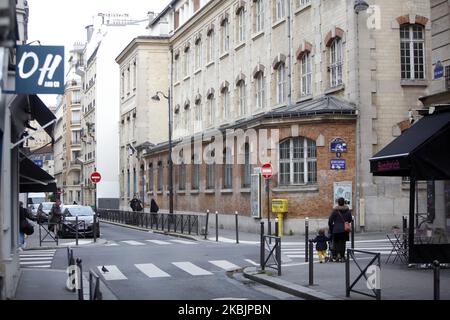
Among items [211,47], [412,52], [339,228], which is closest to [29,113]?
[339,228]

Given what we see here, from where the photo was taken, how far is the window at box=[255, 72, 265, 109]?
37469 millimetres

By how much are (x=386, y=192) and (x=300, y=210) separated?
3.55 metres

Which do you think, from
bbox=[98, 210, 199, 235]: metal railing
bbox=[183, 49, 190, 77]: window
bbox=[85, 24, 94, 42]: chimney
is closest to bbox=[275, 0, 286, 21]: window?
bbox=[98, 210, 199, 235]: metal railing

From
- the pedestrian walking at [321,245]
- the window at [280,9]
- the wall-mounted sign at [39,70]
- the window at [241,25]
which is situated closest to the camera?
the wall-mounted sign at [39,70]

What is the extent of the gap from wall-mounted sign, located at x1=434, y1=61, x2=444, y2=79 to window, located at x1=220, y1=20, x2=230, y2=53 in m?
25.0

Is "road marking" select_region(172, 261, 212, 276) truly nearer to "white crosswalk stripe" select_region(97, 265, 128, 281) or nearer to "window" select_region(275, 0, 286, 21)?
"white crosswalk stripe" select_region(97, 265, 128, 281)

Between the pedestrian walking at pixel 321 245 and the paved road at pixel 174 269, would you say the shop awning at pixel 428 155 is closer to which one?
the pedestrian walking at pixel 321 245

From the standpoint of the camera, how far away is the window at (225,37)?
139 ft

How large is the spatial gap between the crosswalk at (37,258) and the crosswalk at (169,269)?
2187mm

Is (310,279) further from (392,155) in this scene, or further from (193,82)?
(193,82)

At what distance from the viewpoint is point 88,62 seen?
276 ft

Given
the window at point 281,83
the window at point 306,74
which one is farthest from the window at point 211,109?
the window at point 306,74
